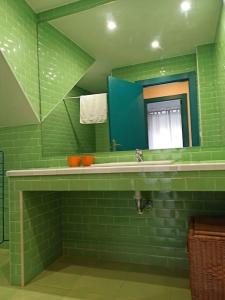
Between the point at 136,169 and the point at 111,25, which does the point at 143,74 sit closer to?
the point at 111,25

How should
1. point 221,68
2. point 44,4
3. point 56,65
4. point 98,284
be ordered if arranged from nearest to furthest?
point 98,284
point 221,68
point 44,4
point 56,65

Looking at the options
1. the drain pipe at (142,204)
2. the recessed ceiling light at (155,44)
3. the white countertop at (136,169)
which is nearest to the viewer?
the white countertop at (136,169)

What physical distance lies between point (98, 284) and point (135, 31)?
2.03 metres

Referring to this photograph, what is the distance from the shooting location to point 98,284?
1.70 m

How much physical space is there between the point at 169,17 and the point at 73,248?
7.10 ft

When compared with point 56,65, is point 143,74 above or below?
below

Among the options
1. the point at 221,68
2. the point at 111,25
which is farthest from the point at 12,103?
the point at 221,68

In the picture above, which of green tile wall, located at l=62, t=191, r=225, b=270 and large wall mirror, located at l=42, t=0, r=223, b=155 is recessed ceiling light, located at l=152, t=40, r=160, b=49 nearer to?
large wall mirror, located at l=42, t=0, r=223, b=155

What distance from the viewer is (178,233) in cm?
189

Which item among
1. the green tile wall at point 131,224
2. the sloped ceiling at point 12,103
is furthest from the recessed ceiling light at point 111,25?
the green tile wall at point 131,224

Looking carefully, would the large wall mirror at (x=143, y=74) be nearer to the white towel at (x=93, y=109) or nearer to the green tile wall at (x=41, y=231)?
the white towel at (x=93, y=109)

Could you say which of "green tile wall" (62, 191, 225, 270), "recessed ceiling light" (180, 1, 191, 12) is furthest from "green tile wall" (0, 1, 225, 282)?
"recessed ceiling light" (180, 1, 191, 12)

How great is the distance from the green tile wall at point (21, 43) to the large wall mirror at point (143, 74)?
9.0 inches

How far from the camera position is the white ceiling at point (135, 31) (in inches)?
73.9
